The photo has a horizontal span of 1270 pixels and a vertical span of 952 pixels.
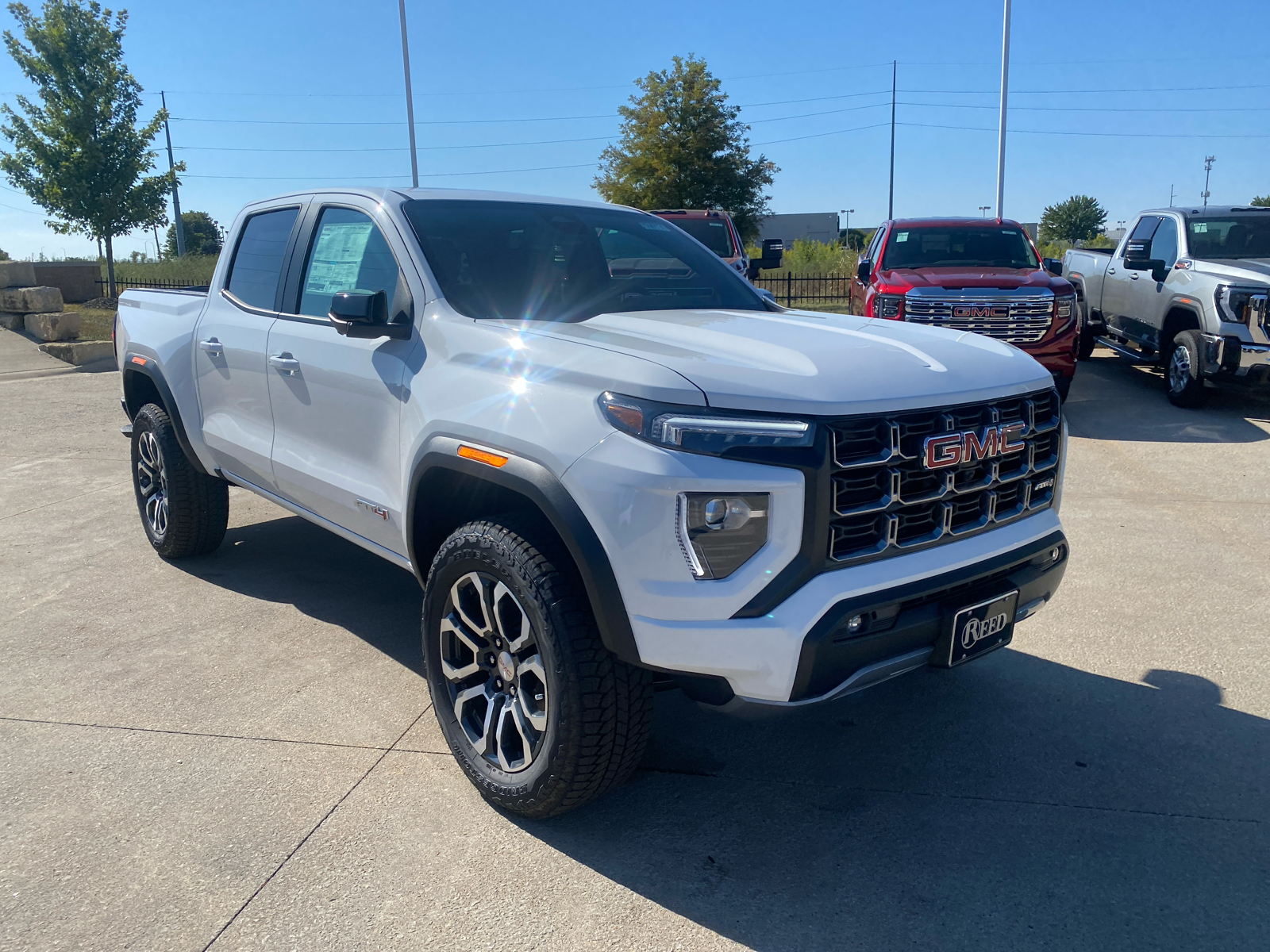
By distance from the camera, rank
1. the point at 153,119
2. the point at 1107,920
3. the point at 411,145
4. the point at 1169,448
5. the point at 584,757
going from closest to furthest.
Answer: the point at 1107,920
the point at 584,757
the point at 1169,448
the point at 153,119
the point at 411,145

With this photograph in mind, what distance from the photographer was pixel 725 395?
8.25ft

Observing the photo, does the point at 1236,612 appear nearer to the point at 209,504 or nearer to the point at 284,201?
the point at 284,201

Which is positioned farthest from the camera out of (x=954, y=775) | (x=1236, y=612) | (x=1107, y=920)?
(x=1236, y=612)

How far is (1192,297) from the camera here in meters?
9.34

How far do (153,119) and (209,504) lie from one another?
21.5 metres

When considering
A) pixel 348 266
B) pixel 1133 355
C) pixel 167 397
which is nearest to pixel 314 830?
pixel 348 266

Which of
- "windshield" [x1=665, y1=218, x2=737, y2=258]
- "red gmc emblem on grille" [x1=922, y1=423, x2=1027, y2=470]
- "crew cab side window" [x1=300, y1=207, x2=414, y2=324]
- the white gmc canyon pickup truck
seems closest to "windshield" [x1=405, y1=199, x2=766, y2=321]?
the white gmc canyon pickup truck

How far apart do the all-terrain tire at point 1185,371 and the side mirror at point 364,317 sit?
8.31m

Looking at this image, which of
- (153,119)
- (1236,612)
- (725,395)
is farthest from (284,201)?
(153,119)

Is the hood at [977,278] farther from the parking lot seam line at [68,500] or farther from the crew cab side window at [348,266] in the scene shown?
the parking lot seam line at [68,500]

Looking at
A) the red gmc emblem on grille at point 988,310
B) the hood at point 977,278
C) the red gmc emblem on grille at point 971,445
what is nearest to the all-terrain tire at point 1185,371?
the hood at point 977,278

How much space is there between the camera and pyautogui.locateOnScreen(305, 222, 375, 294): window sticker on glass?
152 inches

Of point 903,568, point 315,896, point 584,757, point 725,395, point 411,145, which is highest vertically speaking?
point 411,145

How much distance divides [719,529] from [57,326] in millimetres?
15101
